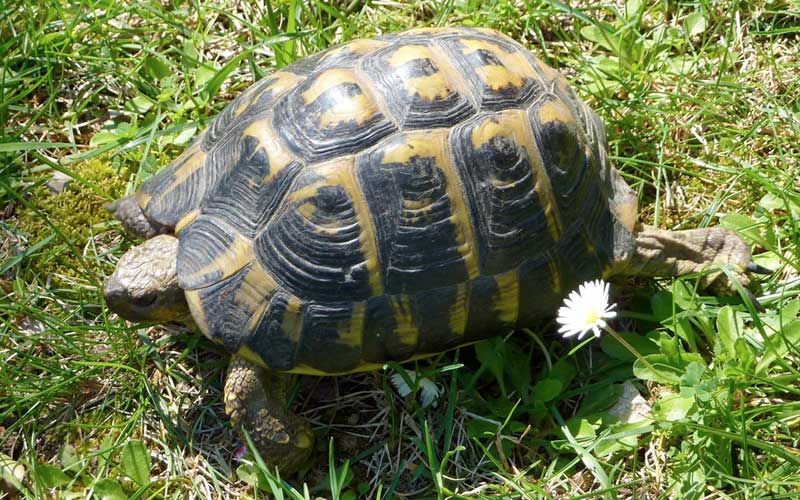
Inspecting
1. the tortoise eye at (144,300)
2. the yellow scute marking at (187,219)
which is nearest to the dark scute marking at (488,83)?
the yellow scute marking at (187,219)

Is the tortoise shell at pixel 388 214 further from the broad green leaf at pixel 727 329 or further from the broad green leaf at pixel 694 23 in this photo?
the broad green leaf at pixel 694 23

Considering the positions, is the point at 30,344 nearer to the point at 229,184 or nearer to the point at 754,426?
the point at 229,184

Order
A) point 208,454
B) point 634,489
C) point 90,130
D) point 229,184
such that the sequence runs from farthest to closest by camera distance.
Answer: point 90,130, point 208,454, point 229,184, point 634,489

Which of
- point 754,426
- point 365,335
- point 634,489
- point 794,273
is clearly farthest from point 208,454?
point 794,273

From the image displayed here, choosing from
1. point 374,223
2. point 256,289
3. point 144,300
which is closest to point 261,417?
point 256,289

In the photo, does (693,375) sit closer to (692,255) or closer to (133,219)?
(692,255)
